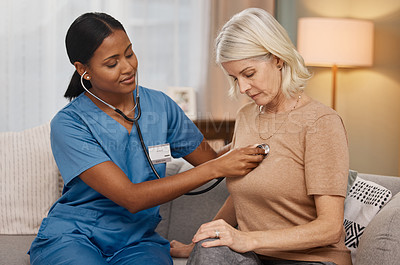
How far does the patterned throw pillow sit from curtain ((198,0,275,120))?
1.88 m

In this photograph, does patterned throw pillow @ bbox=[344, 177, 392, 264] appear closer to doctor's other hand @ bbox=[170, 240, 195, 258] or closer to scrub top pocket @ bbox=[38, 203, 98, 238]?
doctor's other hand @ bbox=[170, 240, 195, 258]

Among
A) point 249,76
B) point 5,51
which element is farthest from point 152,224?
point 5,51

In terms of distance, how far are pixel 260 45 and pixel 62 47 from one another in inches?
83.0

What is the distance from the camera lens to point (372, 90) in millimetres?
3523

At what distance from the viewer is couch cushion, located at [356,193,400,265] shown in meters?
1.41

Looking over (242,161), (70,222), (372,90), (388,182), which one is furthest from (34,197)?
(372,90)

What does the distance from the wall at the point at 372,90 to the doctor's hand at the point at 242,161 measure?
2.19 m

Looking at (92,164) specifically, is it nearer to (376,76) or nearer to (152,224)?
(152,224)

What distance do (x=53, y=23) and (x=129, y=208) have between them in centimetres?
201

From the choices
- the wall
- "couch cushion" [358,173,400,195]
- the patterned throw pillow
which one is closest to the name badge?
the patterned throw pillow

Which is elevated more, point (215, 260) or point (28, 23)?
point (28, 23)

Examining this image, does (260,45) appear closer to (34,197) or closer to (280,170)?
(280,170)

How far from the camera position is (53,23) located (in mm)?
3254

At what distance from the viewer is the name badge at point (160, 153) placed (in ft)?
5.70
